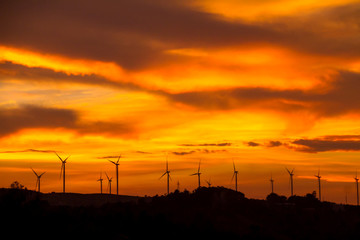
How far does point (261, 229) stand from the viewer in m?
Result: 164

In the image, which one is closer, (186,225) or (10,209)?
(10,209)

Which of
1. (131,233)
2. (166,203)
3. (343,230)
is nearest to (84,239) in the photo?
(131,233)

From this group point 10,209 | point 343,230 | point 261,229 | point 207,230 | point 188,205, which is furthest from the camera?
point 188,205

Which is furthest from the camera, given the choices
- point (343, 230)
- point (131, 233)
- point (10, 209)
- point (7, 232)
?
point (343, 230)

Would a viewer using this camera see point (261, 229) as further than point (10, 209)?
Yes

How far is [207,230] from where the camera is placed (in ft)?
442

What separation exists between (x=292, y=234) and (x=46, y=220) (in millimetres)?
75357

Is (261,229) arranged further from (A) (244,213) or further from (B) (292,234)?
(A) (244,213)

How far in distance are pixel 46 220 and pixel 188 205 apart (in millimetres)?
84356

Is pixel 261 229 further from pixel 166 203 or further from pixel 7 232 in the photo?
pixel 7 232

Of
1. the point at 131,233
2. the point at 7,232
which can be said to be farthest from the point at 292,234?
the point at 7,232

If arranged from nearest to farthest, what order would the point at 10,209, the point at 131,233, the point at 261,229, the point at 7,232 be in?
1. the point at 7,232
2. the point at 10,209
3. the point at 131,233
4. the point at 261,229

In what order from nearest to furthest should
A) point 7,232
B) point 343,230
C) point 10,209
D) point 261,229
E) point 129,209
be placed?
point 7,232
point 10,209
point 129,209
point 261,229
point 343,230

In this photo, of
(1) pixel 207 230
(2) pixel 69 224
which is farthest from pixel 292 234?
(2) pixel 69 224
